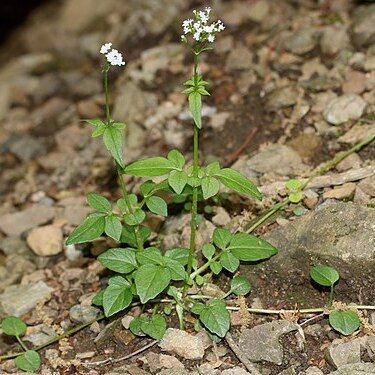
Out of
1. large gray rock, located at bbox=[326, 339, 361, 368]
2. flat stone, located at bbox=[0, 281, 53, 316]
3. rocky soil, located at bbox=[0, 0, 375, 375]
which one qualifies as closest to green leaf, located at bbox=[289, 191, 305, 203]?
rocky soil, located at bbox=[0, 0, 375, 375]

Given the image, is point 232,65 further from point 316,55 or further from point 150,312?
point 150,312

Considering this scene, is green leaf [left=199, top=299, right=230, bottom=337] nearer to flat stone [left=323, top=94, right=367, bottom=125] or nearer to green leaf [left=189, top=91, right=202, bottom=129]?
green leaf [left=189, top=91, right=202, bottom=129]

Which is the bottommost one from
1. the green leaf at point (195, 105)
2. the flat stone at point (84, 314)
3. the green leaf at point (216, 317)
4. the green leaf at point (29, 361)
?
the green leaf at point (29, 361)

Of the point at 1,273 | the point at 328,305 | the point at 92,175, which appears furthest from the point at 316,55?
the point at 1,273

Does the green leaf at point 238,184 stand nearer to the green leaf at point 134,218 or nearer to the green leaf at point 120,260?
the green leaf at point 134,218

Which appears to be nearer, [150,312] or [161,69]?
[150,312]

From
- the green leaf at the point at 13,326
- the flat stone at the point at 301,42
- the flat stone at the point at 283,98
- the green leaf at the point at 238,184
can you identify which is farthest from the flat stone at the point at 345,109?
the green leaf at the point at 13,326

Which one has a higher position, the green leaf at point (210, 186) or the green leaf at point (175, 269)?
the green leaf at point (210, 186)
